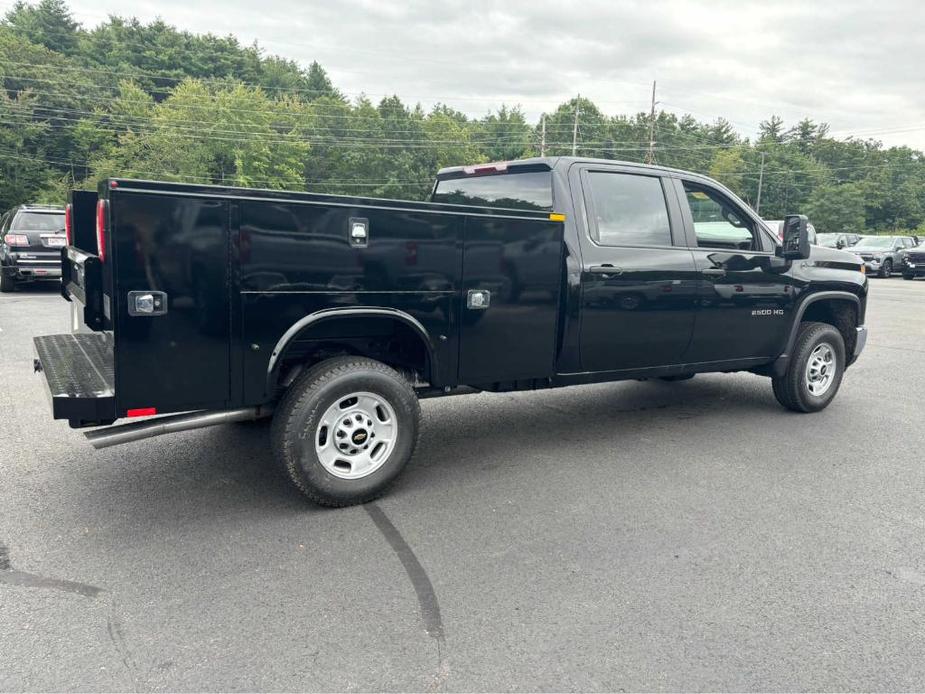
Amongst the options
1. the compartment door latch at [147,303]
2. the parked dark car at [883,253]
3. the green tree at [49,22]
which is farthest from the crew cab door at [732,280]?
the green tree at [49,22]

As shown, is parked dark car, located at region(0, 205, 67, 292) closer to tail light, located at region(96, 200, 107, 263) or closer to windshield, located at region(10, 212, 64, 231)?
windshield, located at region(10, 212, 64, 231)

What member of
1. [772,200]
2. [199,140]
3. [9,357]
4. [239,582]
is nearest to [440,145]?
[199,140]

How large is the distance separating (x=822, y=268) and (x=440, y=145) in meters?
75.4

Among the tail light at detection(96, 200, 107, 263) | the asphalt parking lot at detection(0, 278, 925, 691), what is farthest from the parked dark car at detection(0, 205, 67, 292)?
the tail light at detection(96, 200, 107, 263)

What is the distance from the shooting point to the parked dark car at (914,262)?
1067 inches

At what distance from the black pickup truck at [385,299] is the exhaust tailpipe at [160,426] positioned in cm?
1

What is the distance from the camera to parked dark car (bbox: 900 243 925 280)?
2711cm

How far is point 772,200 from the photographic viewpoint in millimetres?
89438

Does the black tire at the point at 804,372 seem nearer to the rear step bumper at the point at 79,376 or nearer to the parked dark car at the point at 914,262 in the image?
the rear step bumper at the point at 79,376

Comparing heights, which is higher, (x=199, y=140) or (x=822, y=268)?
(x=199, y=140)

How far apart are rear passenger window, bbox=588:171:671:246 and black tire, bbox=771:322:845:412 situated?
186cm

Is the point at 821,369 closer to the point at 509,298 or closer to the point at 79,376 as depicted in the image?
the point at 509,298

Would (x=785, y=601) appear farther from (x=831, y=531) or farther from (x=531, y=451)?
(x=531, y=451)

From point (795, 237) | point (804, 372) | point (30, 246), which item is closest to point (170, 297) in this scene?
point (795, 237)
